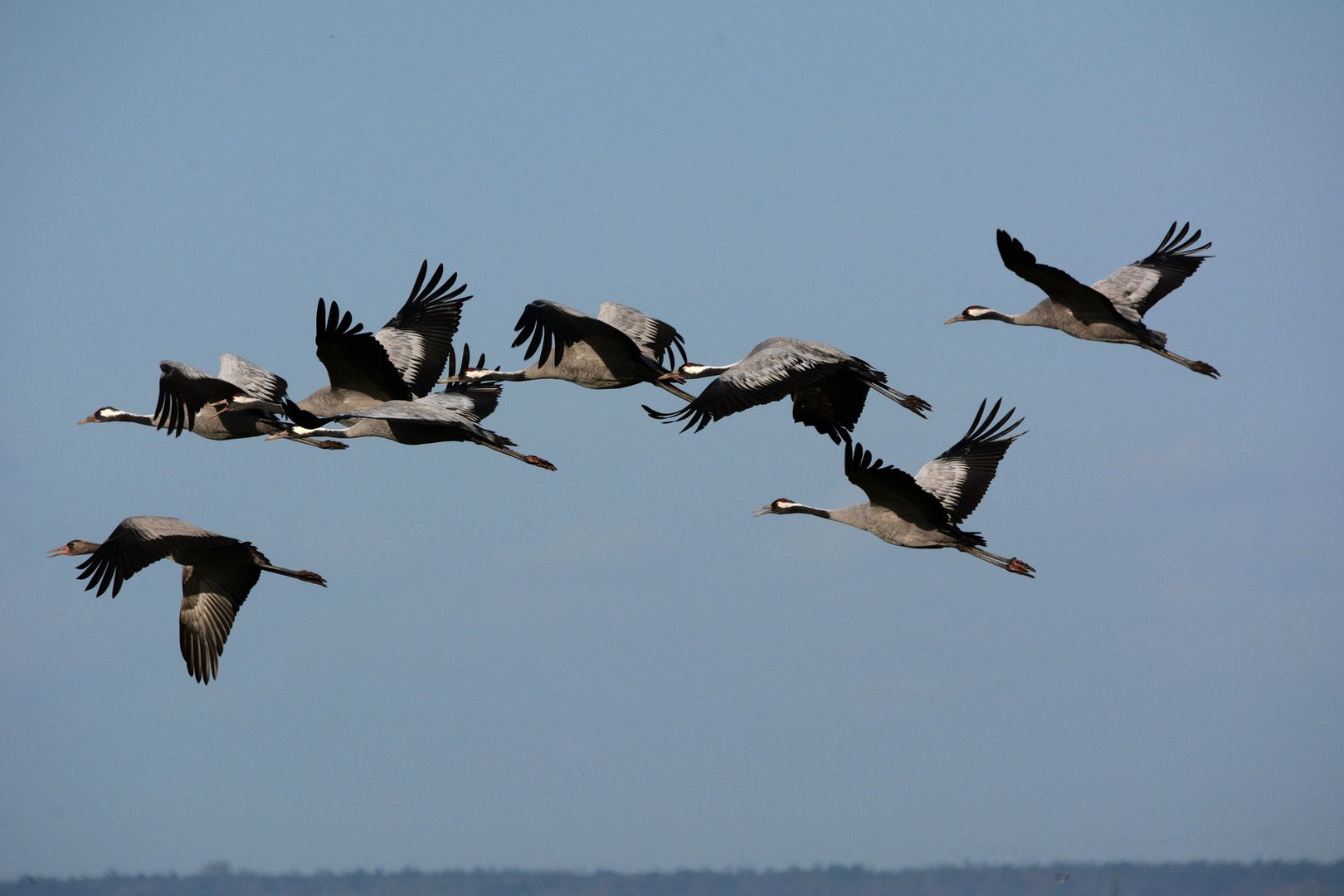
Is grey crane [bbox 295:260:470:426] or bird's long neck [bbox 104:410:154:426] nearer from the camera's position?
grey crane [bbox 295:260:470:426]

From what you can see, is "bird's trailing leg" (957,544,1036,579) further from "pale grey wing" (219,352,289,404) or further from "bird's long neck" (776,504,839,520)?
"pale grey wing" (219,352,289,404)

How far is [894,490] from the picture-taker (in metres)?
14.0

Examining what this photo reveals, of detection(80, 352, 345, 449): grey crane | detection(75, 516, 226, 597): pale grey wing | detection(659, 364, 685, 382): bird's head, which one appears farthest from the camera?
detection(659, 364, 685, 382): bird's head

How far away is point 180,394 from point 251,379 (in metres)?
1.33

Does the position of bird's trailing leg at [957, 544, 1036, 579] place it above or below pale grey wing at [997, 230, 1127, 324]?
below

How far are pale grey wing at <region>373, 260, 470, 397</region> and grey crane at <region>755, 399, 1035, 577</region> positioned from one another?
3.34 meters

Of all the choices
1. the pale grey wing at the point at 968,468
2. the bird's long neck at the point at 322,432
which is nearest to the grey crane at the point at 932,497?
the pale grey wing at the point at 968,468

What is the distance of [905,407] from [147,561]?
19.9ft

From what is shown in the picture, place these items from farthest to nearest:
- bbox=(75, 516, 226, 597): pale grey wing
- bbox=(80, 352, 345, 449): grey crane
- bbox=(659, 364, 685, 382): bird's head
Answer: bbox=(659, 364, 685, 382): bird's head, bbox=(80, 352, 345, 449): grey crane, bbox=(75, 516, 226, 597): pale grey wing

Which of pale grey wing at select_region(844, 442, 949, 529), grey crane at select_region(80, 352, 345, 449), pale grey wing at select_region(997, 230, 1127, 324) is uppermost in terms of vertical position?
pale grey wing at select_region(997, 230, 1127, 324)

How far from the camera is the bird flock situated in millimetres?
13977

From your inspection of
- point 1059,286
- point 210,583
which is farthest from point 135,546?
point 1059,286

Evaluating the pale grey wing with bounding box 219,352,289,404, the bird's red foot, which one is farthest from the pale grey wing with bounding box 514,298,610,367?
the bird's red foot

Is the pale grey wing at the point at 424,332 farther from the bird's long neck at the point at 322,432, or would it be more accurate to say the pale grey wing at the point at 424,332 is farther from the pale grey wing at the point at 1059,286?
the pale grey wing at the point at 1059,286
